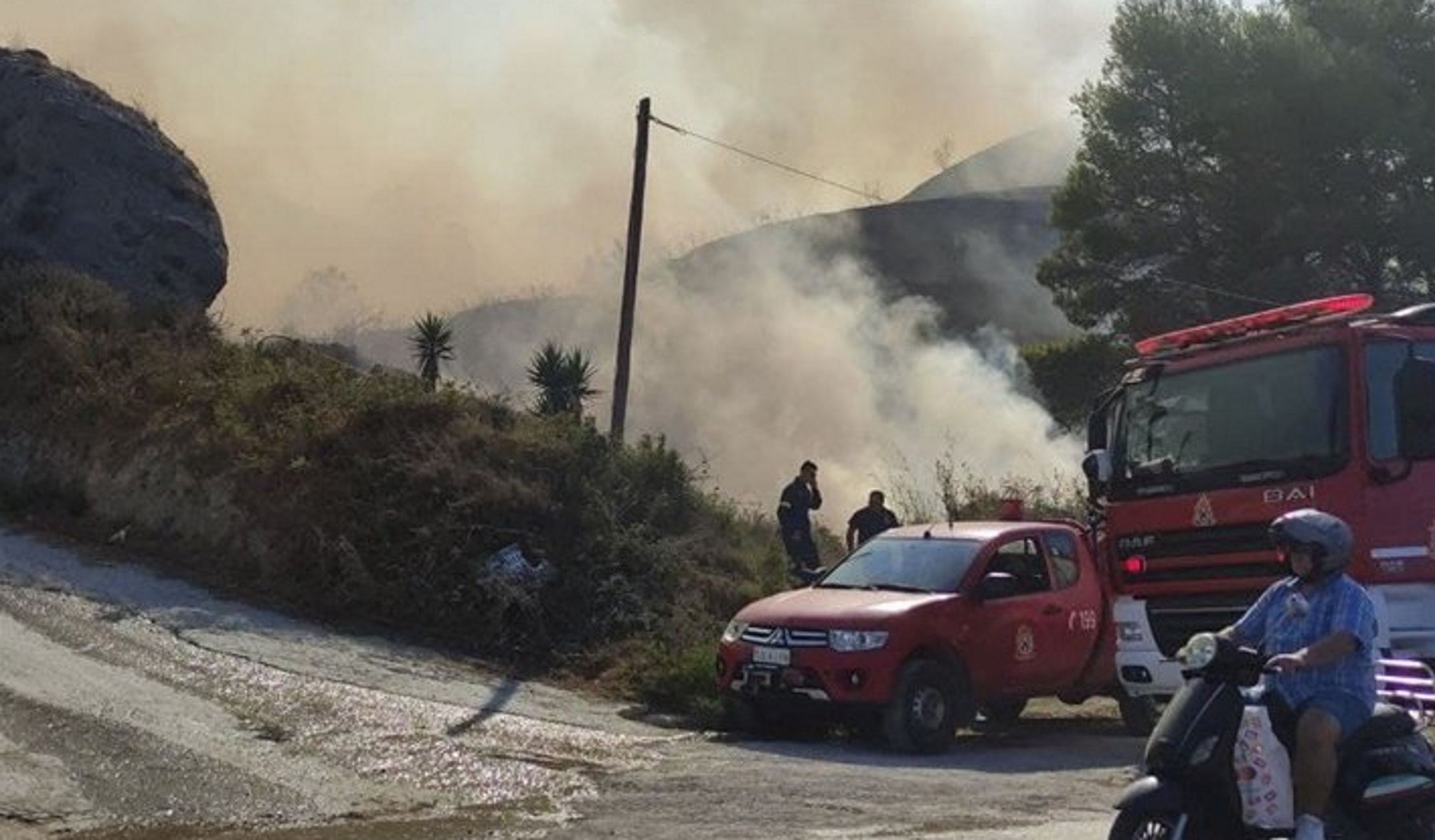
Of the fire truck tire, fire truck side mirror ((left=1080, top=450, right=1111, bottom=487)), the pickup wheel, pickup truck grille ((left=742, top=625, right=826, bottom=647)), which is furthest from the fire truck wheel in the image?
pickup truck grille ((left=742, top=625, right=826, bottom=647))

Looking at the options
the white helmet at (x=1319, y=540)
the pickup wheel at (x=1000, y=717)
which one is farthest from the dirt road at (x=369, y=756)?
the white helmet at (x=1319, y=540)

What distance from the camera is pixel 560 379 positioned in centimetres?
1997

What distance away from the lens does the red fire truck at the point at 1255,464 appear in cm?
1012

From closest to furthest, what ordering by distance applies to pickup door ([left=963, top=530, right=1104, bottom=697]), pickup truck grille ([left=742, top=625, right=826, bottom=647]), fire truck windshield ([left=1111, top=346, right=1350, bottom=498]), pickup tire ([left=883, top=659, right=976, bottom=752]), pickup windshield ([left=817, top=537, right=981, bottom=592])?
fire truck windshield ([left=1111, top=346, right=1350, bottom=498]) → pickup tire ([left=883, top=659, right=976, bottom=752]) → pickup truck grille ([left=742, top=625, right=826, bottom=647]) → pickup door ([left=963, top=530, right=1104, bottom=697]) → pickup windshield ([left=817, top=537, right=981, bottom=592])

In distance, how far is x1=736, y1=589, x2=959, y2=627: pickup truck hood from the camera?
434 inches

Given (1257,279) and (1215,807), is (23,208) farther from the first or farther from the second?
(1257,279)

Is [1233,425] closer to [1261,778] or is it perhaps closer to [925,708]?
[925,708]

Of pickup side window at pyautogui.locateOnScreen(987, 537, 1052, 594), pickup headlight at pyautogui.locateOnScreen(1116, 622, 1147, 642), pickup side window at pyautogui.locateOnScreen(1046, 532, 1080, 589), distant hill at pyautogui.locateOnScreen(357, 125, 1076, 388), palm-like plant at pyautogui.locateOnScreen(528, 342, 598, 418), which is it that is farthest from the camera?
distant hill at pyautogui.locateOnScreen(357, 125, 1076, 388)

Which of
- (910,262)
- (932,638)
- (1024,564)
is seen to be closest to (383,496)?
(932,638)

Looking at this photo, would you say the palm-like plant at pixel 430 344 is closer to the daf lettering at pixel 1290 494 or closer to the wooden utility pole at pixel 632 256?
the wooden utility pole at pixel 632 256

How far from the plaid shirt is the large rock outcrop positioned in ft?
47.3

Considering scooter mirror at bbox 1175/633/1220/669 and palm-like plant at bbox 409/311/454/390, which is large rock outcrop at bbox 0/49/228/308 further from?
scooter mirror at bbox 1175/633/1220/669

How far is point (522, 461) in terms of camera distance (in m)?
14.8

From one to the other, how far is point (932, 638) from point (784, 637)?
3.32 ft
